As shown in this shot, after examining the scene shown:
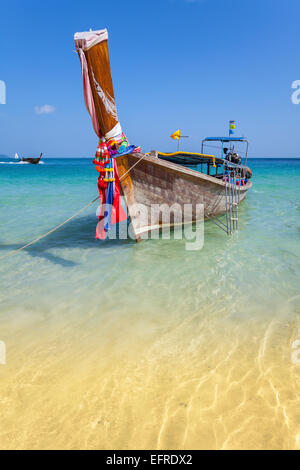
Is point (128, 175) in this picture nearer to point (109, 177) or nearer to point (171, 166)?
point (109, 177)

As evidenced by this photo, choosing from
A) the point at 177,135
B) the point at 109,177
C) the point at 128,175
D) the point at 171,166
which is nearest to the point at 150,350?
the point at 109,177

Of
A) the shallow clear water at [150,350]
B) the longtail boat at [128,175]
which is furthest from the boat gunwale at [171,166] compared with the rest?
the shallow clear water at [150,350]

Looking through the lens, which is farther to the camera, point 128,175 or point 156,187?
point 156,187

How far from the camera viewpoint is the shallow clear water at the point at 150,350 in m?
2.42

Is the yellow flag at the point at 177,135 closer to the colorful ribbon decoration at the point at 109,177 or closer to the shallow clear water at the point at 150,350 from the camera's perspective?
the colorful ribbon decoration at the point at 109,177

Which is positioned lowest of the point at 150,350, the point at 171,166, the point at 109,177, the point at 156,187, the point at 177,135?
the point at 150,350

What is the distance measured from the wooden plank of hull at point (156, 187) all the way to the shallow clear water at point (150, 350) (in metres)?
1.29

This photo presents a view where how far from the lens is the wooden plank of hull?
275 inches

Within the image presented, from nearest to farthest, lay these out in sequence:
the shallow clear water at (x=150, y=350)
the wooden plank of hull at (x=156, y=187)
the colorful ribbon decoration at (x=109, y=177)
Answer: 1. the shallow clear water at (x=150, y=350)
2. the colorful ribbon decoration at (x=109, y=177)
3. the wooden plank of hull at (x=156, y=187)

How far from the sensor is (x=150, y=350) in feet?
11.2

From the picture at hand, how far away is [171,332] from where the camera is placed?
12.4 feet

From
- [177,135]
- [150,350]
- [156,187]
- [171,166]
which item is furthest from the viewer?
A: [177,135]

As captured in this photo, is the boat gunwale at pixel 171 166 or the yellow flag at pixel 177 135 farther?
the yellow flag at pixel 177 135

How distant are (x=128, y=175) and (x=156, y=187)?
3.08 ft
